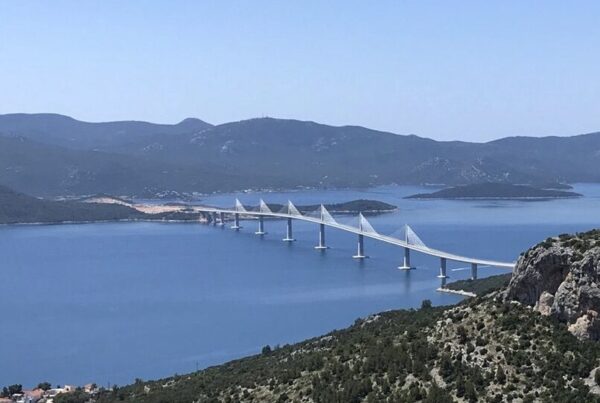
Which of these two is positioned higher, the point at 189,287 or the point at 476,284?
the point at 476,284

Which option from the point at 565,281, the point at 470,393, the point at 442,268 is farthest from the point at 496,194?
the point at 470,393

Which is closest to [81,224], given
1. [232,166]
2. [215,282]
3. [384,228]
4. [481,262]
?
[384,228]

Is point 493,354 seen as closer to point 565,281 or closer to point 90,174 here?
point 565,281

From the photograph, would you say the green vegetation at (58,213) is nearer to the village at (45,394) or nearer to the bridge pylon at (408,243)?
the bridge pylon at (408,243)

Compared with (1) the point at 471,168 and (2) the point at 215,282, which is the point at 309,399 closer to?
(2) the point at 215,282

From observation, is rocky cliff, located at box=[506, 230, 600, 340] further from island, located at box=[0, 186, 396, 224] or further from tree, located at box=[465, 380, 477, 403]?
island, located at box=[0, 186, 396, 224]

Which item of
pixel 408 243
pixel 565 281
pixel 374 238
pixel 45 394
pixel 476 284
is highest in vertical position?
pixel 565 281
